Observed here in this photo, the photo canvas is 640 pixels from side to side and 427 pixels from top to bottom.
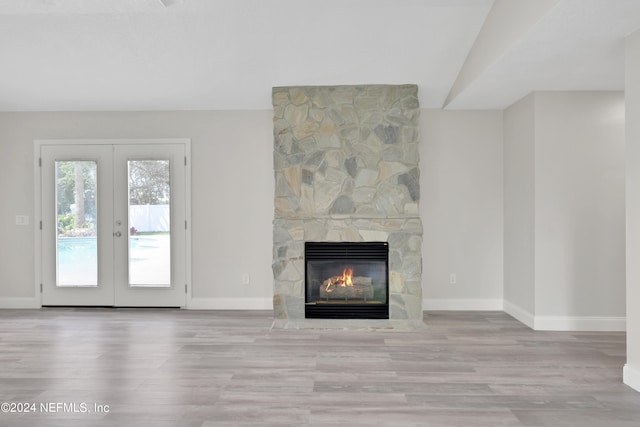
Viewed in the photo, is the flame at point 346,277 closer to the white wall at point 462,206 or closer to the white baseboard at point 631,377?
the white wall at point 462,206

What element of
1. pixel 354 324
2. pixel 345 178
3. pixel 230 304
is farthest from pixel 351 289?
pixel 230 304

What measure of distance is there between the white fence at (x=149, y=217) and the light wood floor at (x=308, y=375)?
1.29 m

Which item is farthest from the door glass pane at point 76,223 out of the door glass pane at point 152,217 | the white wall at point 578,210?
the white wall at point 578,210

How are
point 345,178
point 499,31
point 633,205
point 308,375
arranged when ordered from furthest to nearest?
point 345,178 → point 499,31 → point 308,375 → point 633,205

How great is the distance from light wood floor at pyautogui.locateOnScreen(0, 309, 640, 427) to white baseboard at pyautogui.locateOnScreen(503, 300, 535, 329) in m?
0.12

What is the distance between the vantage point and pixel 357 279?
19.3 ft

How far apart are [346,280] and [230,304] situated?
1.56 metres

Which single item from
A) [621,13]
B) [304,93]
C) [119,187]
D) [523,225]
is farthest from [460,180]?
[119,187]

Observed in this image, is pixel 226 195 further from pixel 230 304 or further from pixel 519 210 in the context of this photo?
pixel 519 210

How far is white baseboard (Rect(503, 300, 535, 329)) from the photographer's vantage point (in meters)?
5.38

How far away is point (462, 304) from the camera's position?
20.5 feet

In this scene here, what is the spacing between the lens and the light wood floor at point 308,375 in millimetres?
3123

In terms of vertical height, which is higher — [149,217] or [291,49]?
[291,49]

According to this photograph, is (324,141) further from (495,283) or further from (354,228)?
(495,283)
